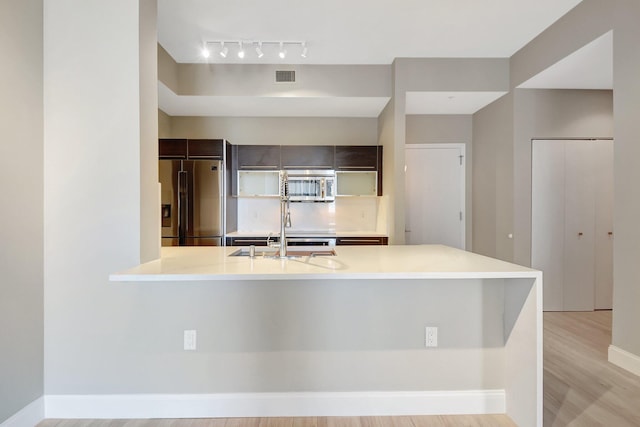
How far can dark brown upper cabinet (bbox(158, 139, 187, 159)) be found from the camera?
4.25 meters

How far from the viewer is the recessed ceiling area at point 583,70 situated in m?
2.93

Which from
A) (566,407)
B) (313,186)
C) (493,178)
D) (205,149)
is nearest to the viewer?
(566,407)

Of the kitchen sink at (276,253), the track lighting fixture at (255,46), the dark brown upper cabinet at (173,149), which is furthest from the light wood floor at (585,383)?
the dark brown upper cabinet at (173,149)

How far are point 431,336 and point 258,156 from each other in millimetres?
3355

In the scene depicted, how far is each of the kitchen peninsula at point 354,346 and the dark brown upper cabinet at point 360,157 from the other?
267cm

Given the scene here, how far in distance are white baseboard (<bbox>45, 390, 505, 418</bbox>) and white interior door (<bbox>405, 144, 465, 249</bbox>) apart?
306 cm

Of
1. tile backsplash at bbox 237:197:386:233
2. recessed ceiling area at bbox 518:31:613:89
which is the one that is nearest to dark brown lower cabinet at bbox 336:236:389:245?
tile backsplash at bbox 237:197:386:233

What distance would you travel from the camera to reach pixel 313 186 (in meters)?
4.75

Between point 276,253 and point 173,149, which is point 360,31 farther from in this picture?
point 173,149

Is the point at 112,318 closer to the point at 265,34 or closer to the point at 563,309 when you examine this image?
the point at 265,34

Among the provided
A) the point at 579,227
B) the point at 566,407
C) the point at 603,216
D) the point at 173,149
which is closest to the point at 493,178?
the point at 579,227

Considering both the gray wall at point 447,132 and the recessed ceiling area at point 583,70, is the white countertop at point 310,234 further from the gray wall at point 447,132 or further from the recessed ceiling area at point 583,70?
the recessed ceiling area at point 583,70

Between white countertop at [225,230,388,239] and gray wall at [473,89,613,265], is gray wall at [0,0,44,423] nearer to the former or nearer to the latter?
white countertop at [225,230,388,239]

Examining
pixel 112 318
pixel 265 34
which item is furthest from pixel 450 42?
pixel 112 318
